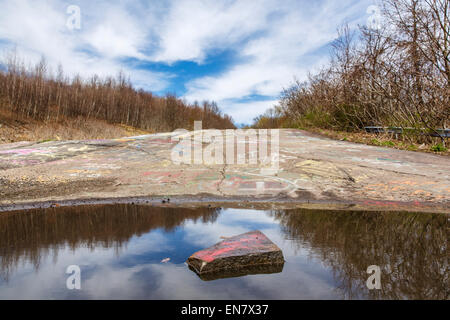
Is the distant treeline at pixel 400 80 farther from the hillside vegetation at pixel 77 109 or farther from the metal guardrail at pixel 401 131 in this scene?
the hillside vegetation at pixel 77 109

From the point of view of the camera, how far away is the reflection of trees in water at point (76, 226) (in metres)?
2.57

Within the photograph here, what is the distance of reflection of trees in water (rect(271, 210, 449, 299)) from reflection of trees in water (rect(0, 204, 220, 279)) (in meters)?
1.16

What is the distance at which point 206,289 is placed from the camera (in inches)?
74.3

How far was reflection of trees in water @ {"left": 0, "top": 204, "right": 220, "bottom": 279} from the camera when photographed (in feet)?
8.44

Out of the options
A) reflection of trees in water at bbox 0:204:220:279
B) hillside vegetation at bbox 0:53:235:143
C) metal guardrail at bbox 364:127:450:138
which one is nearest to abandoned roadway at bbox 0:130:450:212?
reflection of trees in water at bbox 0:204:220:279

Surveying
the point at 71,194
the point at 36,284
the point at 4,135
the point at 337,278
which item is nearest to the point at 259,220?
the point at 337,278

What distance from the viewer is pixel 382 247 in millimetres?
2568

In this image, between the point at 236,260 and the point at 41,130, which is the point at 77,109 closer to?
the point at 41,130

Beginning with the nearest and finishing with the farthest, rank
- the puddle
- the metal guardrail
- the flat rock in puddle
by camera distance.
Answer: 1. the puddle
2. the flat rock in puddle
3. the metal guardrail

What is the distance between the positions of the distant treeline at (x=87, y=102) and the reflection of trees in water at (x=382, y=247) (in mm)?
25503

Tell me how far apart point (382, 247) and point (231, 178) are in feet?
9.63

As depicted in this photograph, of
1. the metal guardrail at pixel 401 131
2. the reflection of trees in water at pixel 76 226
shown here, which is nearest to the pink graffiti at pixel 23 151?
the reflection of trees in water at pixel 76 226

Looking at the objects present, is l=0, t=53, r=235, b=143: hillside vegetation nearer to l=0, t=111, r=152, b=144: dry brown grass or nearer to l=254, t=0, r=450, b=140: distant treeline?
l=0, t=111, r=152, b=144: dry brown grass

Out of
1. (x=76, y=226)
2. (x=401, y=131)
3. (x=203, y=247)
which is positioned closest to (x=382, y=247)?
(x=203, y=247)
